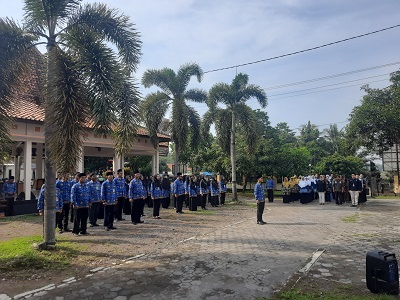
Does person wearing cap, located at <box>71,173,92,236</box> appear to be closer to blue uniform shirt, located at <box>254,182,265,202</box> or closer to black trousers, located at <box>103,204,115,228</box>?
black trousers, located at <box>103,204,115,228</box>

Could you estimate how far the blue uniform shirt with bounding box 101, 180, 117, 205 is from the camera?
10.7m

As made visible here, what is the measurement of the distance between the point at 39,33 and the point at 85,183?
13.8 ft

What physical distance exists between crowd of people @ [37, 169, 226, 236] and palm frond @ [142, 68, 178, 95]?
17.7 feet

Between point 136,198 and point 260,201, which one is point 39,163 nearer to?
point 136,198

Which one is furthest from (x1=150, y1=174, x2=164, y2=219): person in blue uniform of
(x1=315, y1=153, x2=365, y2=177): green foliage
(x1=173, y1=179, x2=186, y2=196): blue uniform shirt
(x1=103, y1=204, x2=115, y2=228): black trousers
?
(x1=315, y1=153, x2=365, y2=177): green foliage

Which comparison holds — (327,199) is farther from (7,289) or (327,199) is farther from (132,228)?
(7,289)

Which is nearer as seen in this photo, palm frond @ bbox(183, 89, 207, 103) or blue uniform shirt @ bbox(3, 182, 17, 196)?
blue uniform shirt @ bbox(3, 182, 17, 196)

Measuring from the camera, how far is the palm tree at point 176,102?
59.1 ft

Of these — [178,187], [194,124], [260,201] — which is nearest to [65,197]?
[178,187]

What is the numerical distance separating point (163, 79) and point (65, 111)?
1263cm

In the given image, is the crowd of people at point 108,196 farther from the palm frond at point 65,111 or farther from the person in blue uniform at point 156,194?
the palm frond at point 65,111

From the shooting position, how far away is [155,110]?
18266 millimetres

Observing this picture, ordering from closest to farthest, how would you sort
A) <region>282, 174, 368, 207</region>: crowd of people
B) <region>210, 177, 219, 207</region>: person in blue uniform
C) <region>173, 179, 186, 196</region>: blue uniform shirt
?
<region>173, 179, 186, 196</region>: blue uniform shirt
<region>210, 177, 219, 207</region>: person in blue uniform
<region>282, 174, 368, 207</region>: crowd of people

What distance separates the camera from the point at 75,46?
809cm
